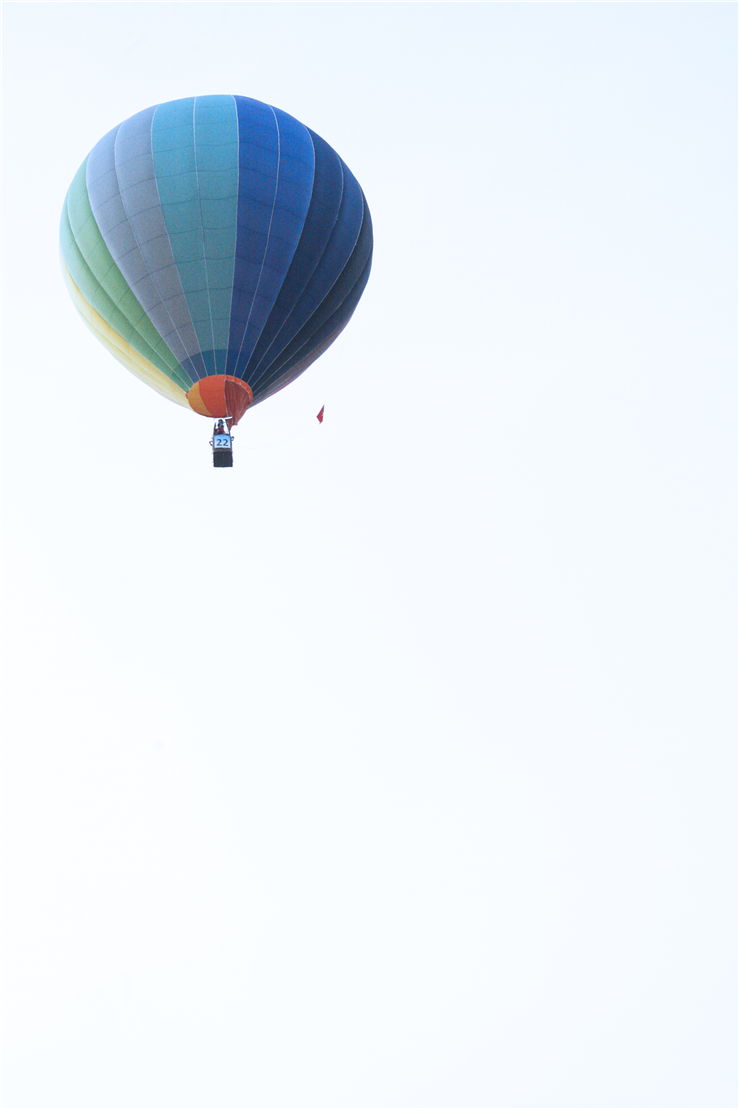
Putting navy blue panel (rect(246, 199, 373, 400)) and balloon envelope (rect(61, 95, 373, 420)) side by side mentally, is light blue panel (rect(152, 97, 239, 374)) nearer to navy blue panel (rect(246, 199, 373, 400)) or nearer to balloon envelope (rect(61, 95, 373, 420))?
balloon envelope (rect(61, 95, 373, 420))

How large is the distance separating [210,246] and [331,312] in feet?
10.4

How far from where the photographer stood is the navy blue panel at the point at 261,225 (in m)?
35.2

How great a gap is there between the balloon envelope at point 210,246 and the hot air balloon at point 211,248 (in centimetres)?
3

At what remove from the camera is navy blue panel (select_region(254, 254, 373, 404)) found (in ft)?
120

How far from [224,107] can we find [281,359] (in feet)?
18.1

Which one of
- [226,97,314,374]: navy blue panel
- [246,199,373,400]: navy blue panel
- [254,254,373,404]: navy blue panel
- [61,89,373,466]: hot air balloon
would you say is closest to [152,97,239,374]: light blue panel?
[61,89,373,466]: hot air balloon

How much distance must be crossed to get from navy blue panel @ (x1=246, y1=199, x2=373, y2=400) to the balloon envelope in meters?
0.04

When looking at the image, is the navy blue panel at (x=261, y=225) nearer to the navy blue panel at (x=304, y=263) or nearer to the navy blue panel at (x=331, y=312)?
the navy blue panel at (x=304, y=263)

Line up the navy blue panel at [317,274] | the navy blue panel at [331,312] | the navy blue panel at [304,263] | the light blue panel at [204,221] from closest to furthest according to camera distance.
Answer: the light blue panel at [204,221]
the navy blue panel at [304,263]
the navy blue panel at [317,274]
the navy blue panel at [331,312]

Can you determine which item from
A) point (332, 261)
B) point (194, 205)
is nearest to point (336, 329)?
point (332, 261)

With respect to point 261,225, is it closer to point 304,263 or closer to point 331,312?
point 304,263

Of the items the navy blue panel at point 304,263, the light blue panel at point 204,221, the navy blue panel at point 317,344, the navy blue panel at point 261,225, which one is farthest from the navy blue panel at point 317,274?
the light blue panel at point 204,221

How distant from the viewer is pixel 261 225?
3544 centimetres

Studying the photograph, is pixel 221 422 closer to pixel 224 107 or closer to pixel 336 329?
pixel 336 329
